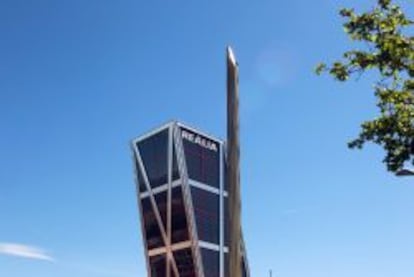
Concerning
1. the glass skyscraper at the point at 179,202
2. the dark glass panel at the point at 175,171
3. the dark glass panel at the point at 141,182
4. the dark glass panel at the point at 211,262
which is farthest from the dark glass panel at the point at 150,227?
the dark glass panel at the point at 211,262

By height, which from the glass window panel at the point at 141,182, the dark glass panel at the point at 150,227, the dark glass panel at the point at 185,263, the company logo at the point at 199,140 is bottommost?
the dark glass panel at the point at 185,263

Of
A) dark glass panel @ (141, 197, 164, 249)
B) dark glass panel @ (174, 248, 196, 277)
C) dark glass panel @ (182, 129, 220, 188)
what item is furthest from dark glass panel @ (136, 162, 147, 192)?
dark glass panel @ (174, 248, 196, 277)

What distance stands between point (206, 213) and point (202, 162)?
14.5 meters

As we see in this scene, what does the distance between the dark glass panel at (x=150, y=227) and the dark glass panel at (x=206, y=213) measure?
11.9 m

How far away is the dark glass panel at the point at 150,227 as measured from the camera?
171 metres

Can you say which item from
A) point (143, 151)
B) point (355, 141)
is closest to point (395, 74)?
point (355, 141)

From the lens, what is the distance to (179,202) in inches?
6491

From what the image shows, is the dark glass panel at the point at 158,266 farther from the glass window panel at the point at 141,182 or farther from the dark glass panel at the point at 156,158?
the dark glass panel at the point at 156,158

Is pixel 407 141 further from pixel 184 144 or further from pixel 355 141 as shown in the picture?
pixel 184 144

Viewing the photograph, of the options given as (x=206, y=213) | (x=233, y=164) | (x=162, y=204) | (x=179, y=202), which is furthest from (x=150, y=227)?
(x=233, y=164)

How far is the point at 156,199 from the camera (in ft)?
555

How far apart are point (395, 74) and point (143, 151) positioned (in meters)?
155

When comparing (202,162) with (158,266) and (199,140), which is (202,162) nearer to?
(199,140)

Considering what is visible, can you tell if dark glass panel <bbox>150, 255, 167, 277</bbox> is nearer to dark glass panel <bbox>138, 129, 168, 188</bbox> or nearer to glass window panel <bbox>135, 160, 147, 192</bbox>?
glass window panel <bbox>135, 160, 147, 192</bbox>
